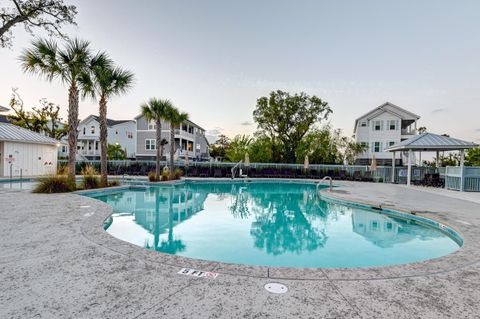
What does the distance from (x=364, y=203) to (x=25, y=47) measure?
582 inches

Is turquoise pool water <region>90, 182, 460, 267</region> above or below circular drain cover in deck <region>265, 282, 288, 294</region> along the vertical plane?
below

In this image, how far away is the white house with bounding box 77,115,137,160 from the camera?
3391cm

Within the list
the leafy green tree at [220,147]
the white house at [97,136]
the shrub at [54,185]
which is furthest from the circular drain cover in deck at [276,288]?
the leafy green tree at [220,147]

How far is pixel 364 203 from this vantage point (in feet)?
30.6

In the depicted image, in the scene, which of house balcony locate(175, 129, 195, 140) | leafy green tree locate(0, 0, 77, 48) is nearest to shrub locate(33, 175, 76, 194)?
leafy green tree locate(0, 0, 77, 48)

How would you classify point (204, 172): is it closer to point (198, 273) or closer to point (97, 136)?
point (198, 273)

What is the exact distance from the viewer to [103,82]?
1199cm

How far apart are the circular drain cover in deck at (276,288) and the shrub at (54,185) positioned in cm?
1095

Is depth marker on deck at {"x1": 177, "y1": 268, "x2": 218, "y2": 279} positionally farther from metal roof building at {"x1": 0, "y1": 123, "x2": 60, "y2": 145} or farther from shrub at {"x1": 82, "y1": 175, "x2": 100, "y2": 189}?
metal roof building at {"x1": 0, "y1": 123, "x2": 60, "y2": 145}

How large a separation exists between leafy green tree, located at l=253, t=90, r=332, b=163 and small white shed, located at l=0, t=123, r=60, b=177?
20012 mm

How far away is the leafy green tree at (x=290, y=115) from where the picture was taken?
27.5 m

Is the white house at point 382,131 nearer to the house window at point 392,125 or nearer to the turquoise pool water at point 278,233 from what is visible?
the house window at point 392,125

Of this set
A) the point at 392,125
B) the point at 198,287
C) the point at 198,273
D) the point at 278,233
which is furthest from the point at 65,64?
the point at 392,125

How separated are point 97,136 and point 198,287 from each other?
36.8 metres
